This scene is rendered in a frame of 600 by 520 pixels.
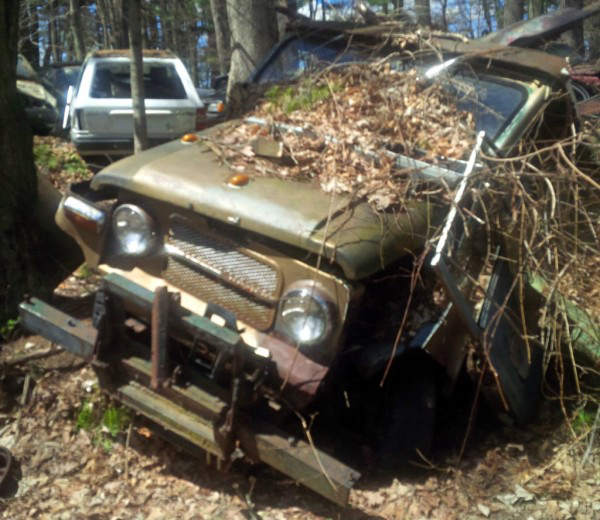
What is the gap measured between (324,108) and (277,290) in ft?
4.90

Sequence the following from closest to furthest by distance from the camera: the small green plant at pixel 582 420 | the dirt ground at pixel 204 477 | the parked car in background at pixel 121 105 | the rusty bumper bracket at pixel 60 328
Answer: the rusty bumper bracket at pixel 60 328
the dirt ground at pixel 204 477
the small green plant at pixel 582 420
the parked car in background at pixel 121 105

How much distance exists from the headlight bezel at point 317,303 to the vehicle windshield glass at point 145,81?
24.7 ft

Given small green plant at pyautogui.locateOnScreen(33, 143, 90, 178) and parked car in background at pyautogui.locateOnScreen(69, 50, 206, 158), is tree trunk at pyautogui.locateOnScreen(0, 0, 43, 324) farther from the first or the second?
parked car in background at pyautogui.locateOnScreen(69, 50, 206, 158)

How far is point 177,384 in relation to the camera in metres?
3.44

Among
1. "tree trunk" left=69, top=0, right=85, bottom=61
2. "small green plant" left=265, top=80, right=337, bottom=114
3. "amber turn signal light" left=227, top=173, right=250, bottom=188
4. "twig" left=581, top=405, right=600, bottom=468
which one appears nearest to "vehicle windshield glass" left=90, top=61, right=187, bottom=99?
"small green plant" left=265, top=80, right=337, bottom=114

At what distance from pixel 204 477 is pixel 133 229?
1.36m

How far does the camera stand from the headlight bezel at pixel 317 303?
331 centimetres

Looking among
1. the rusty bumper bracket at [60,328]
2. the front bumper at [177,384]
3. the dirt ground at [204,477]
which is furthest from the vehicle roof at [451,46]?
the rusty bumper bracket at [60,328]

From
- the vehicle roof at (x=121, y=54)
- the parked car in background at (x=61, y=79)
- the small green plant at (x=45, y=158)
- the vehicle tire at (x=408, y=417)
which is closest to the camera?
the vehicle tire at (x=408, y=417)

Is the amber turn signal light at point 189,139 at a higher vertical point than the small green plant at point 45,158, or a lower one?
higher

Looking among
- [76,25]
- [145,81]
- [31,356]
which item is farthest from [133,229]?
[76,25]

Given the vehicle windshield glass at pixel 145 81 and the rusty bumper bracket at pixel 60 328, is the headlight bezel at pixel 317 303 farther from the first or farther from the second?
the vehicle windshield glass at pixel 145 81

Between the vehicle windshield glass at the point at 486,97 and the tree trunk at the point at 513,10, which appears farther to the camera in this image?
the tree trunk at the point at 513,10

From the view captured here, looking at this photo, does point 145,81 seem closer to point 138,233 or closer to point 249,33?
point 249,33
